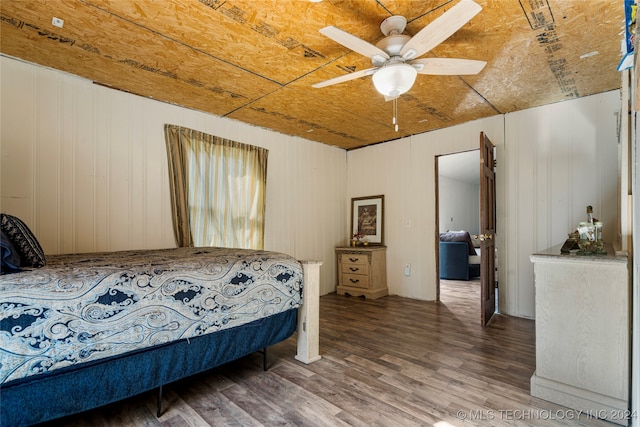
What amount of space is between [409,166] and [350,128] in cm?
111

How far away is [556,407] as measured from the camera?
1.77 m

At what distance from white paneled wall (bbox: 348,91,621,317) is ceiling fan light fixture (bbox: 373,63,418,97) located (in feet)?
7.77

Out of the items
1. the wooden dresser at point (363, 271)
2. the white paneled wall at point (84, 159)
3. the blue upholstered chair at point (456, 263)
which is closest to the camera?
the white paneled wall at point (84, 159)

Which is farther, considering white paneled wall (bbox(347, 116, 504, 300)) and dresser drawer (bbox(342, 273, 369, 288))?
dresser drawer (bbox(342, 273, 369, 288))

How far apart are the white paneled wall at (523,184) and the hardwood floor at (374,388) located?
98 cm

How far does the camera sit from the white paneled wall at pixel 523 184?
9.93 ft

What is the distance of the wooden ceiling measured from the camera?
1785 mm

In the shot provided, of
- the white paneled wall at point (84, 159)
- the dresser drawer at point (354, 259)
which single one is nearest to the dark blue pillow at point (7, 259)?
the white paneled wall at point (84, 159)

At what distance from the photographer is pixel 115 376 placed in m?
1.47

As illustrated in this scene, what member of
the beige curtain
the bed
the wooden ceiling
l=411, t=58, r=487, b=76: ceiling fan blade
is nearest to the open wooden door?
the wooden ceiling

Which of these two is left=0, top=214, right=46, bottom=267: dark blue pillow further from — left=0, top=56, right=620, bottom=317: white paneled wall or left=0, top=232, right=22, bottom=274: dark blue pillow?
left=0, top=56, right=620, bottom=317: white paneled wall

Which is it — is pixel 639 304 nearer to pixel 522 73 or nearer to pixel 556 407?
pixel 556 407

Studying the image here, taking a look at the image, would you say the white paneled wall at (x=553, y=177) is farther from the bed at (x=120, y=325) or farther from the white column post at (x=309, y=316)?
the bed at (x=120, y=325)

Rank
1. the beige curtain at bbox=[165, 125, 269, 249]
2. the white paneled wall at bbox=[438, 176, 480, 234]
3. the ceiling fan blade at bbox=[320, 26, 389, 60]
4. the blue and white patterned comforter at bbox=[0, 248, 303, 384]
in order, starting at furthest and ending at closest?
1. the white paneled wall at bbox=[438, 176, 480, 234]
2. the beige curtain at bbox=[165, 125, 269, 249]
3. the ceiling fan blade at bbox=[320, 26, 389, 60]
4. the blue and white patterned comforter at bbox=[0, 248, 303, 384]
